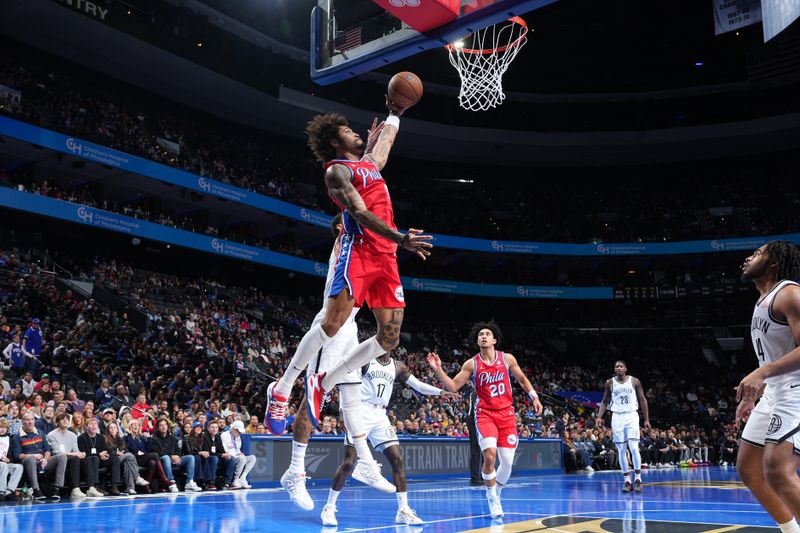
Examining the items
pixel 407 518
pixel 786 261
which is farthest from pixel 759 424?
pixel 407 518

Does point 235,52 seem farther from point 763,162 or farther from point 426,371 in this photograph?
point 763,162

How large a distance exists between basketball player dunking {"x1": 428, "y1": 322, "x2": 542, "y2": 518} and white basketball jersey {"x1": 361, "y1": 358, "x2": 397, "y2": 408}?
110cm

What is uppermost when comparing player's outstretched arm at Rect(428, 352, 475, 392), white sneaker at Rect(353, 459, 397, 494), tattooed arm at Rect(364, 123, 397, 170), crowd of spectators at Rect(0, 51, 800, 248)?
crowd of spectators at Rect(0, 51, 800, 248)

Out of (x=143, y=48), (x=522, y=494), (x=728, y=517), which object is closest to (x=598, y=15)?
(x=143, y=48)

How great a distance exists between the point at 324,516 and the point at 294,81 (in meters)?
29.1

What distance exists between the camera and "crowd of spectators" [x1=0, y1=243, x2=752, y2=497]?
12336mm

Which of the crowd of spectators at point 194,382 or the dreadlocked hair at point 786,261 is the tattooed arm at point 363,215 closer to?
the dreadlocked hair at point 786,261

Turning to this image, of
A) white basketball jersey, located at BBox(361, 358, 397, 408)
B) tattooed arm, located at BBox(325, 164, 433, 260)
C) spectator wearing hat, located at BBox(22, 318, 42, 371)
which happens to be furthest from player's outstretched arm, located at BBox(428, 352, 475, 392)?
spectator wearing hat, located at BBox(22, 318, 42, 371)

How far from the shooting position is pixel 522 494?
11680mm

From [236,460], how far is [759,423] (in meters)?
10.6

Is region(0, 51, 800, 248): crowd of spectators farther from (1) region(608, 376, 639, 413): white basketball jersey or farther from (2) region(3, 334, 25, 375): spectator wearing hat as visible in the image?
(1) region(608, 376, 639, 413): white basketball jersey

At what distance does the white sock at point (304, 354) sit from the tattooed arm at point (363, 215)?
0.98 m

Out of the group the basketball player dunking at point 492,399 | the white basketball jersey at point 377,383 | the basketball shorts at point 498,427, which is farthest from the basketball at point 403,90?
the basketball shorts at point 498,427

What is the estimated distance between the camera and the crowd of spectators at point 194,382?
40.5 ft
